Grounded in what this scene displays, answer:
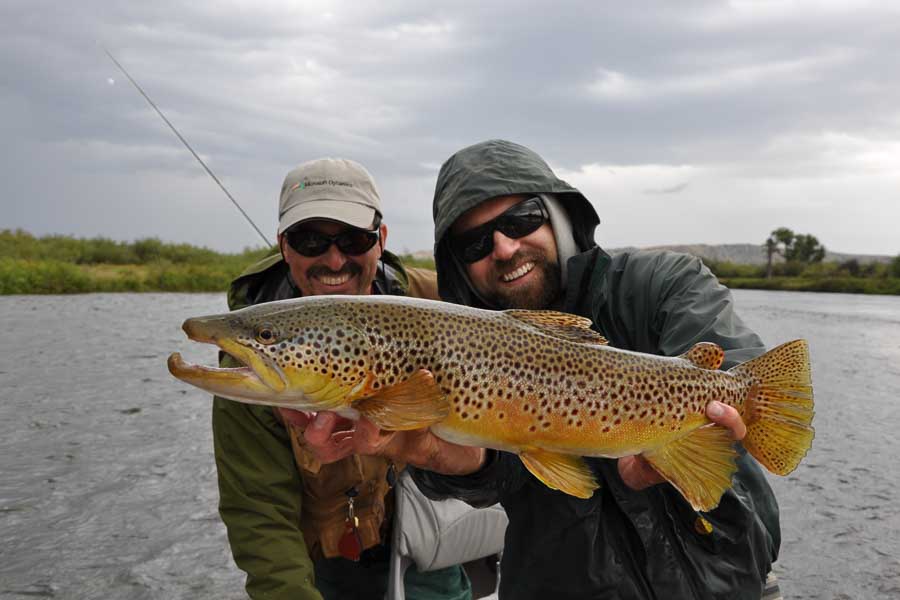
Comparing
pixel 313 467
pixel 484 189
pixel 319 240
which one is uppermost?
pixel 484 189

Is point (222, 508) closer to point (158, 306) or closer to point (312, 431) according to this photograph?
point (312, 431)

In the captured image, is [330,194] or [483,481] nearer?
[483,481]

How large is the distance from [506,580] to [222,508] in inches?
61.2

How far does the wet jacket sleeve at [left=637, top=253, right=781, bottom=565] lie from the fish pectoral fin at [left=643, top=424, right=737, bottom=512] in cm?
28

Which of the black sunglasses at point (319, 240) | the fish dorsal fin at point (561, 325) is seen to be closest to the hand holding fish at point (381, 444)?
the fish dorsal fin at point (561, 325)

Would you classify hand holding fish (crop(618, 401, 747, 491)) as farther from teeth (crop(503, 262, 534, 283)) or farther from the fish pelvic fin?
teeth (crop(503, 262, 534, 283))

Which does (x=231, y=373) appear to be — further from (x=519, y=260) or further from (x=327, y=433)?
(x=519, y=260)

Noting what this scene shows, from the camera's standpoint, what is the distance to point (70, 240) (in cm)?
2852

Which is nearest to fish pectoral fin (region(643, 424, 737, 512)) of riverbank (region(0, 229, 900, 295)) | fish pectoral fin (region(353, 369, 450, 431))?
fish pectoral fin (region(353, 369, 450, 431))

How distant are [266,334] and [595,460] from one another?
58.7 inches

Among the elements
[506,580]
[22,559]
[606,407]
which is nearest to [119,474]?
[22,559]

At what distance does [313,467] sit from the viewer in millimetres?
3357

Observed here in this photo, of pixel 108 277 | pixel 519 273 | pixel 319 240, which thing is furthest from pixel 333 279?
→ pixel 108 277

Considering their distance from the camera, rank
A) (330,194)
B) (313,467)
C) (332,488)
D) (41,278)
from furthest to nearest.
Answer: (41,278)
(330,194)
(332,488)
(313,467)
